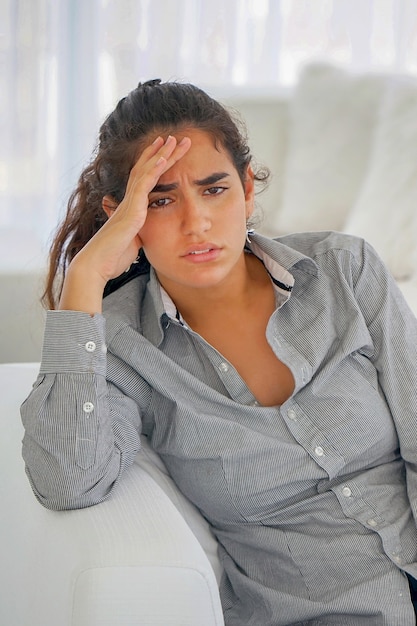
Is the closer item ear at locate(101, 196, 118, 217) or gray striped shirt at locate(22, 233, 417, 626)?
gray striped shirt at locate(22, 233, 417, 626)

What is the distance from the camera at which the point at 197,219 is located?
137 centimetres

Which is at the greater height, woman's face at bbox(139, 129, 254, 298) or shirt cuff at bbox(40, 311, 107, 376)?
woman's face at bbox(139, 129, 254, 298)

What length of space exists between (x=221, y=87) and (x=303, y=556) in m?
2.20

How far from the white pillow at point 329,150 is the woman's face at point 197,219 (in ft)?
4.52

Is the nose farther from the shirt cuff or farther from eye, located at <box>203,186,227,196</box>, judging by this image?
the shirt cuff

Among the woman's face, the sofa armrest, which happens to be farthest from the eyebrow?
the sofa armrest

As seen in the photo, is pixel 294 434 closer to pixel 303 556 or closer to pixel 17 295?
pixel 303 556

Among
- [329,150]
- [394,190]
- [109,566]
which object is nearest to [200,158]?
[109,566]

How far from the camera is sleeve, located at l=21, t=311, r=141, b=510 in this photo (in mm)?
1248

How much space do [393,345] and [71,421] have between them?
1.66ft

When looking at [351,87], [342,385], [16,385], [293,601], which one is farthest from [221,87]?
[293,601]

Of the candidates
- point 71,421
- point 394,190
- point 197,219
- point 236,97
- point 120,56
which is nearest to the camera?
point 71,421

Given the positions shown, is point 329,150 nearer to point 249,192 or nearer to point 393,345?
point 249,192

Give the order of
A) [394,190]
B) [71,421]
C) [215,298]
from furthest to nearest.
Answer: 1. [394,190]
2. [215,298]
3. [71,421]
